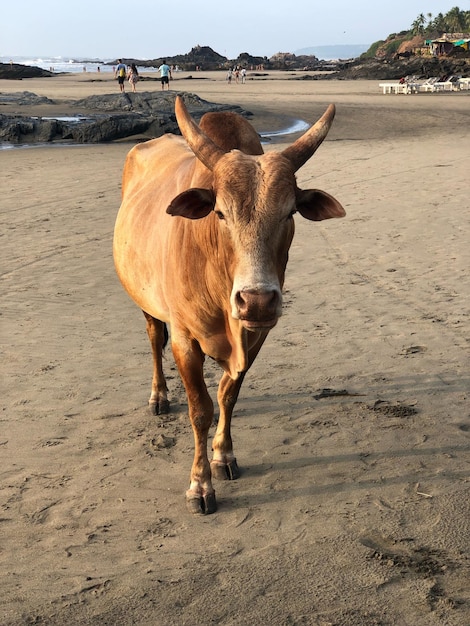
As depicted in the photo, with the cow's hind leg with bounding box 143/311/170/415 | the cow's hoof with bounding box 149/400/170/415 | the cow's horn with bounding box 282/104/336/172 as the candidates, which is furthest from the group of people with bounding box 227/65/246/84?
the cow's horn with bounding box 282/104/336/172

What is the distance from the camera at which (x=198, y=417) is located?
5008 millimetres

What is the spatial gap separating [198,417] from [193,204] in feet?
4.59

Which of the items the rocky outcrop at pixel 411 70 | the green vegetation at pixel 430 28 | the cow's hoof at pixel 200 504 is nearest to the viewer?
the cow's hoof at pixel 200 504

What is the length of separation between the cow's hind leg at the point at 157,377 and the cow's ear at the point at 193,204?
2182mm

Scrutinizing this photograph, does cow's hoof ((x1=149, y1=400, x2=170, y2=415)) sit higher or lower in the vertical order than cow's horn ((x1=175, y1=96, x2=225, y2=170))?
lower

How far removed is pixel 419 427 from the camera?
5805 millimetres

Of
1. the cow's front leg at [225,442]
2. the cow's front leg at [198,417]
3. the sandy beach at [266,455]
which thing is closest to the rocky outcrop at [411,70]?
the sandy beach at [266,455]

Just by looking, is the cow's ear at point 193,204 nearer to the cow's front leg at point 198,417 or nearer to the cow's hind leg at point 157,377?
the cow's front leg at point 198,417

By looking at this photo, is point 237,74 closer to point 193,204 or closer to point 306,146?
point 306,146

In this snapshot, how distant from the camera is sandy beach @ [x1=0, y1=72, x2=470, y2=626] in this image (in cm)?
398

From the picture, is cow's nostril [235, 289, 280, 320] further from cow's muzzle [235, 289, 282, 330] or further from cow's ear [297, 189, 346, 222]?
cow's ear [297, 189, 346, 222]

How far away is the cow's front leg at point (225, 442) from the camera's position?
524 centimetres

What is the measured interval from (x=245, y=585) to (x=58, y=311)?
4.95 meters

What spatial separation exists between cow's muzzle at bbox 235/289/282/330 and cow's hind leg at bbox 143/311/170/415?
2.40 m
